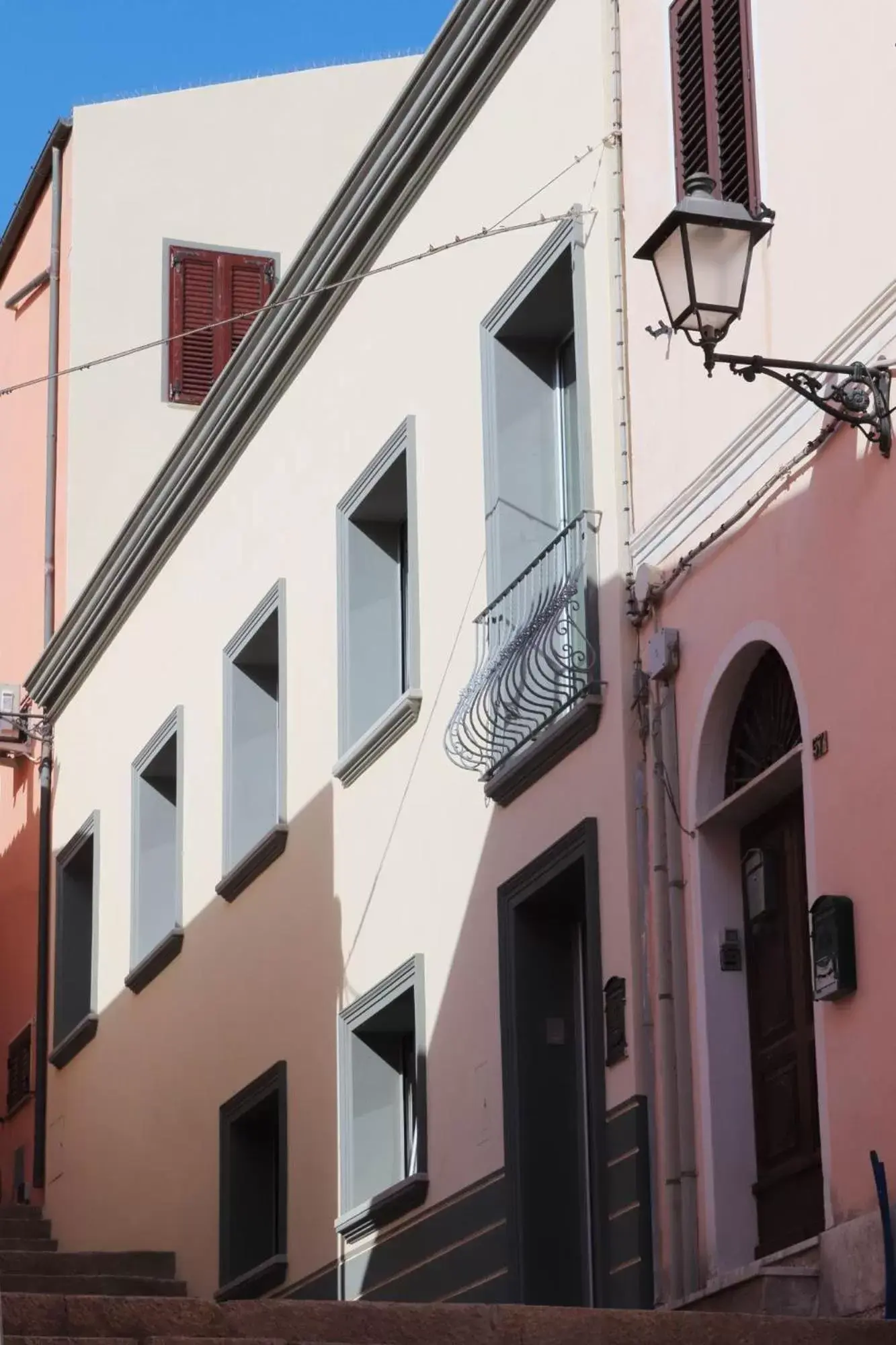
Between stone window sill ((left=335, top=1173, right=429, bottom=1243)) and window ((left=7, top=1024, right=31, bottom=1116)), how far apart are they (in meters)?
8.20

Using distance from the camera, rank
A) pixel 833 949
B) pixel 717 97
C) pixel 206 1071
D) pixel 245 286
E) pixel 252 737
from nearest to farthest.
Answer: pixel 833 949 → pixel 717 97 → pixel 206 1071 → pixel 252 737 → pixel 245 286

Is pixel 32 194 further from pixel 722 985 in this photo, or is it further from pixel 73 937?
pixel 722 985

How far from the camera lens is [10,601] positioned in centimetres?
2391

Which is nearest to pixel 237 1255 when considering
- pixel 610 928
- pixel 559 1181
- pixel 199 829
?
pixel 199 829

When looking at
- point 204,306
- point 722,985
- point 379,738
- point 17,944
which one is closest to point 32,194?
point 204,306

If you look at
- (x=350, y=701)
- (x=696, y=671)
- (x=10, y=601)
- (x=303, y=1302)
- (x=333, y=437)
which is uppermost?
(x=10, y=601)

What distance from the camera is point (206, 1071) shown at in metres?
16.8

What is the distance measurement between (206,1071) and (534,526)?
579 cm

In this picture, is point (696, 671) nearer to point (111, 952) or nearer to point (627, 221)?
point (627, 221)

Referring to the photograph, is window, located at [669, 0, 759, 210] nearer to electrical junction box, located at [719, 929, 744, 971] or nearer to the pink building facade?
the pink building facade

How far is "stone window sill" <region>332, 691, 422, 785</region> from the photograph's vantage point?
44.6ft

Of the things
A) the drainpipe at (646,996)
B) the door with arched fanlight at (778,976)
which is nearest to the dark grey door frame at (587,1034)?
the drainpipe at (646,996)

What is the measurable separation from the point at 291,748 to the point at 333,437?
6.40 ft

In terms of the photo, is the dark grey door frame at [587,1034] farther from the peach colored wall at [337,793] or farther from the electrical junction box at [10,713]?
the electrical junction box at [10,713]
